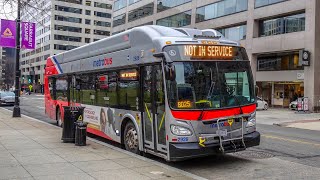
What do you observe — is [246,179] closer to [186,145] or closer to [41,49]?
[186,145]

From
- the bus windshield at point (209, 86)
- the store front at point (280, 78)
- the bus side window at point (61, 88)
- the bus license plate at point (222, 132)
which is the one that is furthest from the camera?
the store front at point (280, 78)

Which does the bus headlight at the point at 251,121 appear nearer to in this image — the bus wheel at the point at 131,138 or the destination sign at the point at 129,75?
the bus wheel at the point at 131,138

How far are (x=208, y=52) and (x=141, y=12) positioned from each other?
5934cm

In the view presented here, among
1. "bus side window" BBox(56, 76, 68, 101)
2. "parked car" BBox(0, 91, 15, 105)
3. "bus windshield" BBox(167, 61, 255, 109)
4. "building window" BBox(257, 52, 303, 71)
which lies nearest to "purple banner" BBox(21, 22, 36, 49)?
"bus side window" BBox(56, 76, 68, 101)

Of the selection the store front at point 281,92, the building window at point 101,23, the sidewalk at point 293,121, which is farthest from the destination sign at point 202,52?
the building window at point 101,23

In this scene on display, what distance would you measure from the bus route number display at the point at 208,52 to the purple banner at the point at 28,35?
43.9ft

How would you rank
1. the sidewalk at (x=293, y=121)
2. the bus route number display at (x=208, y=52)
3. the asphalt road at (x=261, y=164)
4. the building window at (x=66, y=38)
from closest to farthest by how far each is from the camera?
1. the asphalt road at (x=261, y=164)
2. the bus route number display at (x=208, y=52)
3. the sidewalk at (x=293, y=121)
4. the building window at (x=66, y=38)

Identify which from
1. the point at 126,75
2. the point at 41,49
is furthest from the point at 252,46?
the point at 41,49

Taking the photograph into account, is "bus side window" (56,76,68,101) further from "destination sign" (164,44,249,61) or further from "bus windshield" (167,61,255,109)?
"bus windshield" (167,61,255,109)

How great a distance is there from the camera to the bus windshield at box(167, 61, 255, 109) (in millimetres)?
8328

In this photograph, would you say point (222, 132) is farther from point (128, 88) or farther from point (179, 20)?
point (179, 20)

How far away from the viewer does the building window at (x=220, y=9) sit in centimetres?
4402

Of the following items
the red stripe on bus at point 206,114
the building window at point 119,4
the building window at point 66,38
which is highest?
the building window at point 119,4

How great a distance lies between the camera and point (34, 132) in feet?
46.5
